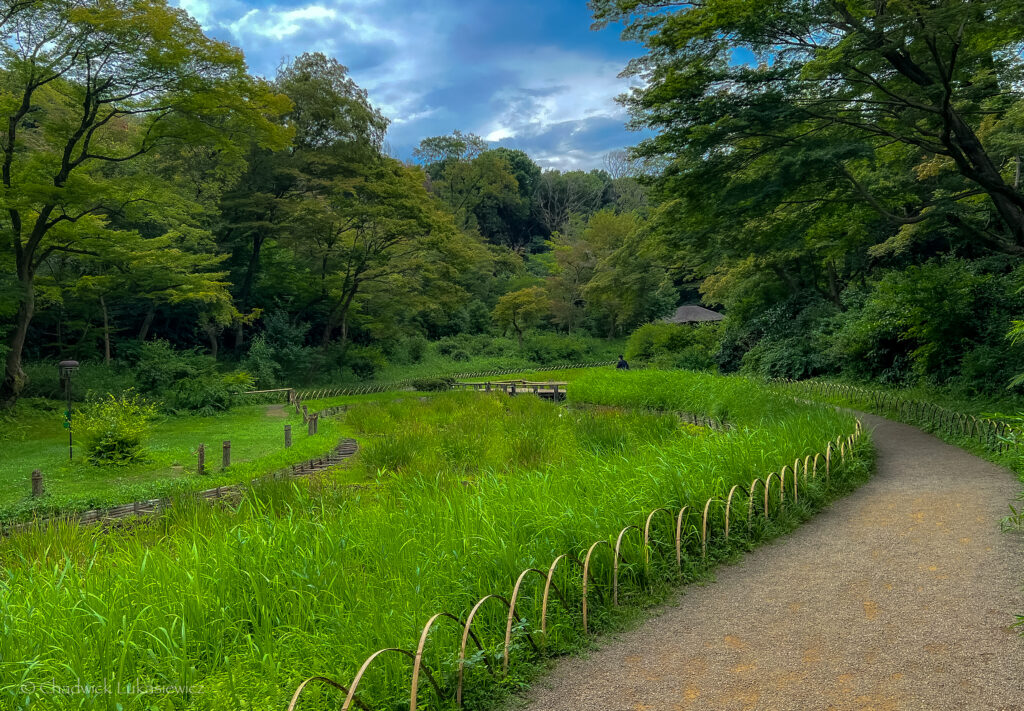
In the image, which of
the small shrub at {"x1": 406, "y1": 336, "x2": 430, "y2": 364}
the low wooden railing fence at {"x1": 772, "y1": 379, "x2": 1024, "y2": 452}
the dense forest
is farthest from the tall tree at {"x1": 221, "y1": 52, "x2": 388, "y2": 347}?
the low wooden railing fence at {"x1": 772, "y1": 379, "x2": 1024, "y2": 452}

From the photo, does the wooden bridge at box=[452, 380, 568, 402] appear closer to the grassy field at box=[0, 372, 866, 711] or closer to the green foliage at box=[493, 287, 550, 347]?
the green foliage at box=[493, 287, 550, 347]

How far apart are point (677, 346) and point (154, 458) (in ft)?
76.1

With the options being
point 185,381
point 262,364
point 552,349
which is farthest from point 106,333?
point 552,349

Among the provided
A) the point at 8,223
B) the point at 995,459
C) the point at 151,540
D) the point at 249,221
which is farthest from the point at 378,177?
the point at 995,459

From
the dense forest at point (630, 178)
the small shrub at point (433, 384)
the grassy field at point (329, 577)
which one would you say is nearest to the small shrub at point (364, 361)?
the dense forest at point (630, 178)

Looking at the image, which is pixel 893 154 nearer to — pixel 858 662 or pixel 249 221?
pixel 858 662

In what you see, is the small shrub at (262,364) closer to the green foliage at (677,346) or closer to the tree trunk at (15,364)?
the tree trunk at (15,364)

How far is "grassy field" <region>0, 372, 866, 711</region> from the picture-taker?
2719 mm

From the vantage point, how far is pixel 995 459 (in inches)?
289

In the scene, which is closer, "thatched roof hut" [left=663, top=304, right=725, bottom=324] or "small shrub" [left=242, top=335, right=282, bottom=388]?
"small shrub" [left=242, top=335, right=282, bottom=388]

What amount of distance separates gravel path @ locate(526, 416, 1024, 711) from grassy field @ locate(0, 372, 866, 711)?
1.00 ft

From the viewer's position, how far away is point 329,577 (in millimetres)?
3662

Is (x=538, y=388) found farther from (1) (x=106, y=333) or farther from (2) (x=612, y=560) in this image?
(2) (x=612, y=560)

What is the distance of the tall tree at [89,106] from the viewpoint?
12984mm
